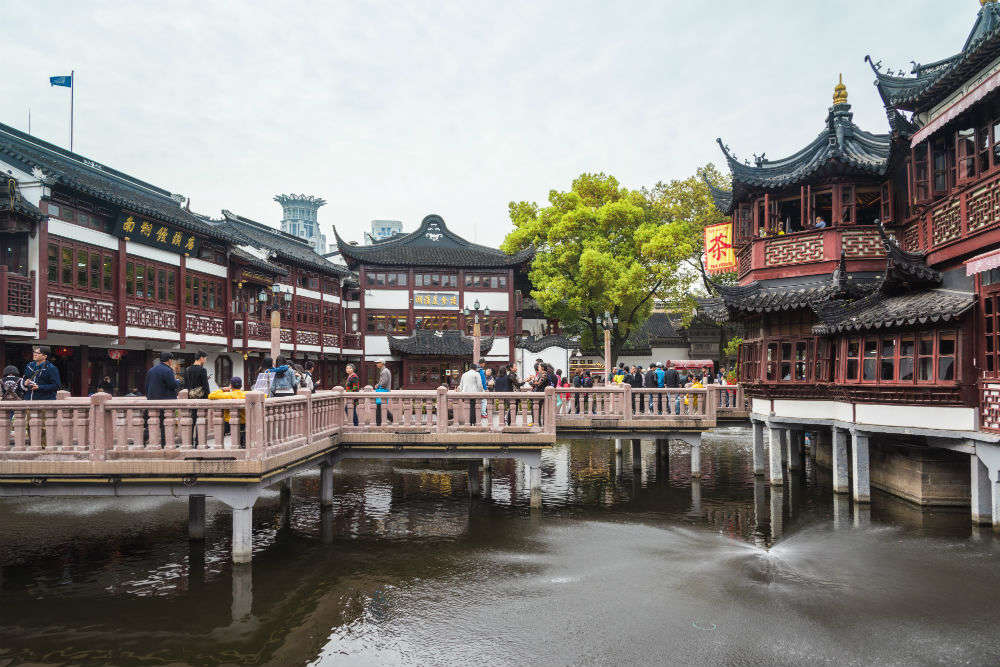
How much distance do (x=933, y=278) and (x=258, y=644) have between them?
14.8 m

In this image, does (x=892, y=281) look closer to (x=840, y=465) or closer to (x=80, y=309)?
(x=840, y=465)

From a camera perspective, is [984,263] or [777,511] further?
[777,511]

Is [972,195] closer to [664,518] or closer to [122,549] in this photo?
[664,518]

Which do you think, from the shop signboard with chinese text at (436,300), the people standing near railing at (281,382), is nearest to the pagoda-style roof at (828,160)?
the people standing near railing at (281,382)

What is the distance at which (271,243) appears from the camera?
143ft

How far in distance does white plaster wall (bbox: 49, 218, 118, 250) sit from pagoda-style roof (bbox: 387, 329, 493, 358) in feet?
63.4

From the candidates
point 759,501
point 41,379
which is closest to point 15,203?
point 41,379

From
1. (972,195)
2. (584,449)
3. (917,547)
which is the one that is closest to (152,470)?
(917,547)

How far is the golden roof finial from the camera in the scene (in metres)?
20.0

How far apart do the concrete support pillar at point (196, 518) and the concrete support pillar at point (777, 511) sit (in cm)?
1127

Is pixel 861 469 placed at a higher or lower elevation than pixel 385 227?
lower

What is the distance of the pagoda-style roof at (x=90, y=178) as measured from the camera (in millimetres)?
21609

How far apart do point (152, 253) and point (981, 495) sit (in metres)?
28.3

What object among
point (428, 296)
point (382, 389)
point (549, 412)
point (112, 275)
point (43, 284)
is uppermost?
point (428, 296)
